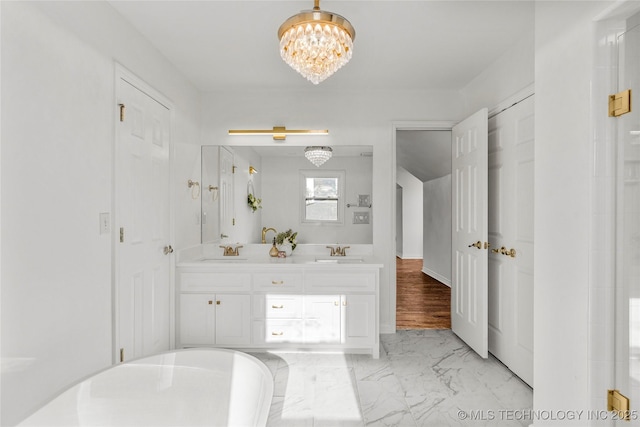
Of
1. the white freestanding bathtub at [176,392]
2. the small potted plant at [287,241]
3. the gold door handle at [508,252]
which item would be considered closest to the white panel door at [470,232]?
the gold door handle at [508,252]

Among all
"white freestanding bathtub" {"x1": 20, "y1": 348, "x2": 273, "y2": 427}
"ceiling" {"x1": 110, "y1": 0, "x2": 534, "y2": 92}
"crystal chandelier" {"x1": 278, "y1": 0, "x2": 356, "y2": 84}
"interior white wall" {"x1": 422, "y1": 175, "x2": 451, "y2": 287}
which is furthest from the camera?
"interior white wall" {"x1": 422, "y1": 175, "x2": 451, "y2": 287}

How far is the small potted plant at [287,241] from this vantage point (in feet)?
11.6

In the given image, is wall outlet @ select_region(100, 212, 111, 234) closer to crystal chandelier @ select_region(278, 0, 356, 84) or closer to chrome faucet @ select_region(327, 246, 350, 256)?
crystal chandelier @ select_region(278, 0, 356, 84)

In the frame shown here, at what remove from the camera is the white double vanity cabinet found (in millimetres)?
2963

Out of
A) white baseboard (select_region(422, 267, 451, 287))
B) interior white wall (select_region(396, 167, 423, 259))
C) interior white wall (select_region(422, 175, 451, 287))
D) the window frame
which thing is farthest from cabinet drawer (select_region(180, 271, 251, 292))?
interior white wall (select_region(396, 167, 423, 259))

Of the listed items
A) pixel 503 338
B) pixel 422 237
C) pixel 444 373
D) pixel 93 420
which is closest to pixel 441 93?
pixel 503 338

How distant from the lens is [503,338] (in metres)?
2.79

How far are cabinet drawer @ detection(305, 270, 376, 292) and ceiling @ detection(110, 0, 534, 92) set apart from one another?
5.68 feet

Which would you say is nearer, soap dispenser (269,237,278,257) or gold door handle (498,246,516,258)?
gold door handle (498,246,516,258)

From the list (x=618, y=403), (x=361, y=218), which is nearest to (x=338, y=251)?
(x=361, y=218)

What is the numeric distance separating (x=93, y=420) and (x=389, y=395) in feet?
5.64

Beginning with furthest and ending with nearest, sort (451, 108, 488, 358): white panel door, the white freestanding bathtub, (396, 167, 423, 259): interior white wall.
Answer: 1. (396, 167, 423, 259): interior white wall
2. (451, 108, 488, 358): white panel door
3. the white freestanding bathtub

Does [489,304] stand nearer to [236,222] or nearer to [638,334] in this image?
[638,334]

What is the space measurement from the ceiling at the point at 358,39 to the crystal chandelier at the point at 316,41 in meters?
0.47
